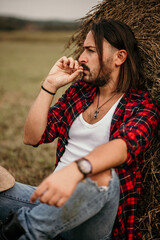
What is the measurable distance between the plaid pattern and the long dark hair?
13 centimetres

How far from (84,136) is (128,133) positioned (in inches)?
21.3

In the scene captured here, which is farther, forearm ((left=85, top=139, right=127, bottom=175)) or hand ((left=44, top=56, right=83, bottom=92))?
hand ((left=44, top=56, right=83, bottom=92))

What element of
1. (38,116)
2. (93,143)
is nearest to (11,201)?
(38,116)

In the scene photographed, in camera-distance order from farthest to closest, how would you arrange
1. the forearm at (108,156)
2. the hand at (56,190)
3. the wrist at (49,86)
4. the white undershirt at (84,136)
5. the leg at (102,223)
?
1. the wrist at (49,86)
2. the white undershirt at (84,136)
3. the leg at (102,223)
4. the forearm at (108,156)
5. the hand at (56,190)

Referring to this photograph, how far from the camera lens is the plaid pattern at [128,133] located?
2068 mm

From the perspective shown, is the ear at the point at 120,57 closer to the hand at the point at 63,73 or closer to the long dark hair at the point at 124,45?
the long dark hair at the point at 124,45

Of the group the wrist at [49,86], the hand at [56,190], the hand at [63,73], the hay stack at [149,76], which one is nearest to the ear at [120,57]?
the hay stack at [149,76]

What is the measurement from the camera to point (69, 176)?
5.65ft

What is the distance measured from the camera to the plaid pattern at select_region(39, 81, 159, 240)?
2.07 m

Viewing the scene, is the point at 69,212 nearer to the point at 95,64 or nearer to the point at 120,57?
the point at 95,64

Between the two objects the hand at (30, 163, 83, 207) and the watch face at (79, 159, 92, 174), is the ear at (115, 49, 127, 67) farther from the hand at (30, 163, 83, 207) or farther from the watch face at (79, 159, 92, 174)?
the hand at (30, 163, 83, 207)

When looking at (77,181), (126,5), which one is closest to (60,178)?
(77,181)

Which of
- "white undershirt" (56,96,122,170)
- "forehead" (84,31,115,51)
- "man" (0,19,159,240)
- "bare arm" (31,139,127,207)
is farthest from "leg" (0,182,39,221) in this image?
"forehead" (84,31,115,51)

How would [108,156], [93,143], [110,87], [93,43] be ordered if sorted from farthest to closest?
[110,87]
[93,43]
[93,143]
[108,156]
